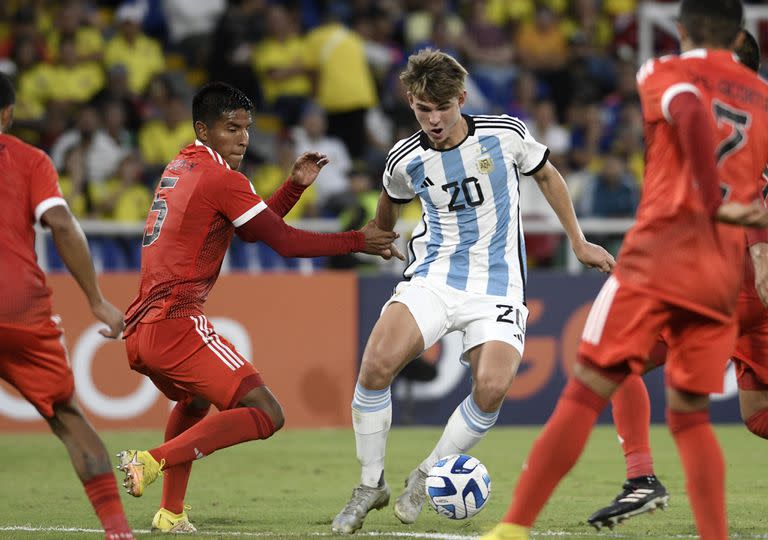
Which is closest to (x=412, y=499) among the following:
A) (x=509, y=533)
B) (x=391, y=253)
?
(x=391, y=253)

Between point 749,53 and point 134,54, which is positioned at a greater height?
point 134,54

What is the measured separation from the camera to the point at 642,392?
6.19 metres

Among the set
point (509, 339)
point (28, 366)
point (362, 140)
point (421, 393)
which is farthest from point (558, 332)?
point (28, 366)

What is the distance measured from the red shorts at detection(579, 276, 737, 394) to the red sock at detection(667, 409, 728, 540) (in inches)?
5.7

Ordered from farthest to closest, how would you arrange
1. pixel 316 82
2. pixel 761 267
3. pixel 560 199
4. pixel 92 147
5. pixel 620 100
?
pixel 620 100 → pixel 316 82 → pixel 92 147 → pixel 560 199 → pixel 761 267

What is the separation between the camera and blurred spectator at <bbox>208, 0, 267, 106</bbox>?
14969mm

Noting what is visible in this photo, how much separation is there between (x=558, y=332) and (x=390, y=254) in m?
A: 5.57

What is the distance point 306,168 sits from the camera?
21.9 ft

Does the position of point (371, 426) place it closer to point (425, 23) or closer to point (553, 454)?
point (553, 454)

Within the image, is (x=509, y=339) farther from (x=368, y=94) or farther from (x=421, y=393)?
(x=368, y=94)

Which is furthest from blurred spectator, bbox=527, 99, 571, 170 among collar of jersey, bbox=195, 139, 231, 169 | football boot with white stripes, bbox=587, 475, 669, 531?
football boot with white stripes, bbox=587, 475, 669, 531

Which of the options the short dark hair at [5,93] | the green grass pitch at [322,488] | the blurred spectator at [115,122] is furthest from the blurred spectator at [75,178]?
the short dark hair at [5,93]

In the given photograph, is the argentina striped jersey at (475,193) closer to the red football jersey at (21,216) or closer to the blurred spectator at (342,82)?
the red football jersey at (21,216)

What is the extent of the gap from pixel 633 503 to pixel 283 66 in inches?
401
